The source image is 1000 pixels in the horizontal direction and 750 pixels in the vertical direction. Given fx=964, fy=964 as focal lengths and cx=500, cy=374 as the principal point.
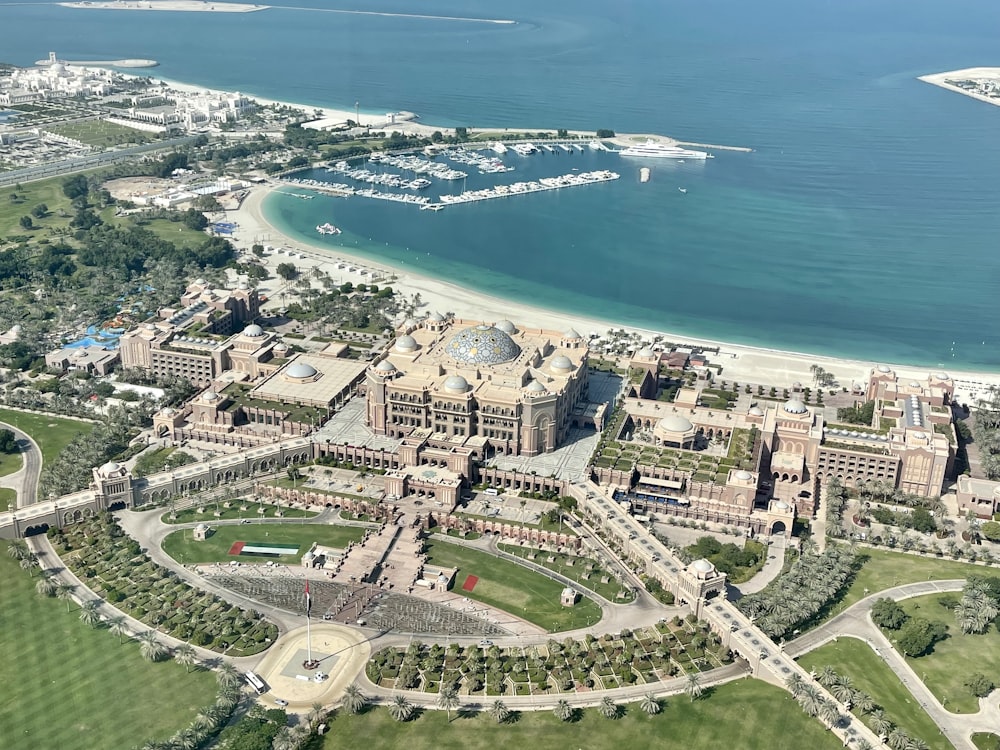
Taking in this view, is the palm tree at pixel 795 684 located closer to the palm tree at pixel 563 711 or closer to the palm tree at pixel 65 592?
the palm tree at pixel 563 711

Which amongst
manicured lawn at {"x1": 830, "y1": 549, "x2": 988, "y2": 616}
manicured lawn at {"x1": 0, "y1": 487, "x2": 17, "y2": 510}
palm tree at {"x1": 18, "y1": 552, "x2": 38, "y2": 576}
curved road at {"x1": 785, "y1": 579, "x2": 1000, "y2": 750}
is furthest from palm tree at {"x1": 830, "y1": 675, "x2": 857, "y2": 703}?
manicured lawn at {"x1": 0, "y1": 487, "x2": 17, "y2": 510}

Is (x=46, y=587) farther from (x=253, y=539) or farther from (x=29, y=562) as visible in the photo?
(x=253, y=539)

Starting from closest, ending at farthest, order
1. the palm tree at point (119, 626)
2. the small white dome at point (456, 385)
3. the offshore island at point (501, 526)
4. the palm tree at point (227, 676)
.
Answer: the palm tree at point (227, 676) < the offshore island at point (501, 526) < the palm tree at point (119, 626) < the small white dome at point (456, 385)

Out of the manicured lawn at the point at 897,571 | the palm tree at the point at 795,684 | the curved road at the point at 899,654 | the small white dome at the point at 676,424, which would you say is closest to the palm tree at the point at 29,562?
the small white dome at the point at 676,424

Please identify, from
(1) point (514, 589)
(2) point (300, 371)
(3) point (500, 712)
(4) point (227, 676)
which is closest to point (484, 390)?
(2) point (300, 371)

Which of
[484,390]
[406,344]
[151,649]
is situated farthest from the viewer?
[406,344]

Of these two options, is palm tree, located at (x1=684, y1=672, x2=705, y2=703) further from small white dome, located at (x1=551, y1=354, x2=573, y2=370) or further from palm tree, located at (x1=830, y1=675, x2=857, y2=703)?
small white dome, located at (x1=551, y1=354, x2=573, y2=370)

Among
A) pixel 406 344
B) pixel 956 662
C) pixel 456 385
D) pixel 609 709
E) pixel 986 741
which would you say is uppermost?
pixel 406 344
